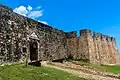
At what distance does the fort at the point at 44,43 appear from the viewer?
1052 inches

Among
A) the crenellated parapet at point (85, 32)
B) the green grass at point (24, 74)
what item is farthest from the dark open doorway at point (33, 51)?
the crenellated parapet at point (85, 32)

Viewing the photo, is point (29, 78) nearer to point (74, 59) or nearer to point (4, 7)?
point (4, 7)

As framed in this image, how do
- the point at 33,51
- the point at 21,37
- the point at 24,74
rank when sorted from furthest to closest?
the point at 33,51
the point at 21,37
the point at 24,74

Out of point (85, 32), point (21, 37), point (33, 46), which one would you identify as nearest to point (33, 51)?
point (33, 46)

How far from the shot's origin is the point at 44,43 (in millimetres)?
33719

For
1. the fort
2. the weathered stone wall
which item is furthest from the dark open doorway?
the weathered stone wall

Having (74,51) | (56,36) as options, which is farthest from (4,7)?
(74,51)

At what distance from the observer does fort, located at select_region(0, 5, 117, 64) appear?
26.7 meters

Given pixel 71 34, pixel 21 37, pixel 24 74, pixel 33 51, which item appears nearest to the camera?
pixel 24 74

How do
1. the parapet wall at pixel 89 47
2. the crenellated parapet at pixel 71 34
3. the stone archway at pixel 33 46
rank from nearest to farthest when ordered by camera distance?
the stone archway at pixel 33 46, the parapet wall at pixel 89 47, the crenellated parapet at pixel 71 34

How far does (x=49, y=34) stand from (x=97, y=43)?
934 centimetres

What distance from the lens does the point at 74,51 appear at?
3953 cm

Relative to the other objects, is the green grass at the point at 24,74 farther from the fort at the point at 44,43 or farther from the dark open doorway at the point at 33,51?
the dark open doorway at the point at 33,51

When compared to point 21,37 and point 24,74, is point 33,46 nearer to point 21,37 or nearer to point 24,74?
point 21,37
